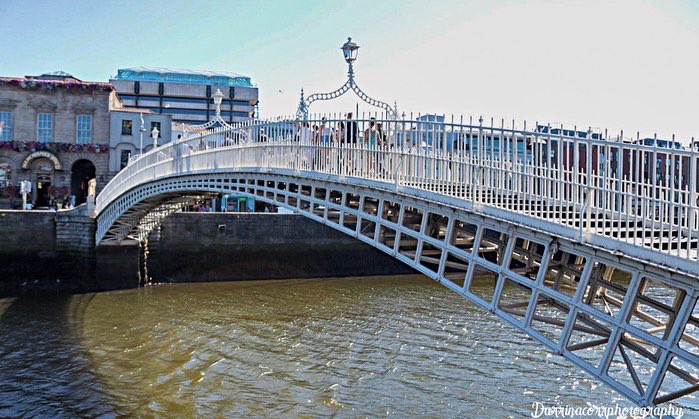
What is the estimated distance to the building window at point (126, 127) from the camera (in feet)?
119

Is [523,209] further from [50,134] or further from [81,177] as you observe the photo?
[81,177]

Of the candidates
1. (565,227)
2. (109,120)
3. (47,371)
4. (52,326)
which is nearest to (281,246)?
(52,326)

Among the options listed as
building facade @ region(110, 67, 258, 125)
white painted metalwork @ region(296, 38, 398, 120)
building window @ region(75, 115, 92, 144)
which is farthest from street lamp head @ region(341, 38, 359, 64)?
building facade @ region(110, 67, 258, 125)

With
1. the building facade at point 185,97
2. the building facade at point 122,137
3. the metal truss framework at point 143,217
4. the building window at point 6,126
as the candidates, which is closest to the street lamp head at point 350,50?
the metal truss framework at point 143,217

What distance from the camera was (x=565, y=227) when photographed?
21.3 feet

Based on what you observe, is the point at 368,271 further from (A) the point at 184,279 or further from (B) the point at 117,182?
(B) the point at 117,182

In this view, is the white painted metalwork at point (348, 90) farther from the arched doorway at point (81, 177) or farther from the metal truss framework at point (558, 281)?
the arched doorway at point (81, 177)

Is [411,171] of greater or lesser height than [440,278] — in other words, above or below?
above

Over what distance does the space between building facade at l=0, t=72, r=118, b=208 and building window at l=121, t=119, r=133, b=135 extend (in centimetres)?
83

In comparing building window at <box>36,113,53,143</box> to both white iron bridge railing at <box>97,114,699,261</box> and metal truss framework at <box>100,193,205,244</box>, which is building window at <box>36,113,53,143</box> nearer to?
metal truss framework at <box>100,193,205,244</box>

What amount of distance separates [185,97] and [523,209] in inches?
2461

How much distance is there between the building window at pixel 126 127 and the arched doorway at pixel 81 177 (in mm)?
3202

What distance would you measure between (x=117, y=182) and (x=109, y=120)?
52.0 ft

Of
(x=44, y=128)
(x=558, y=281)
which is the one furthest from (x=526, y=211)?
(x=44, y=128)
